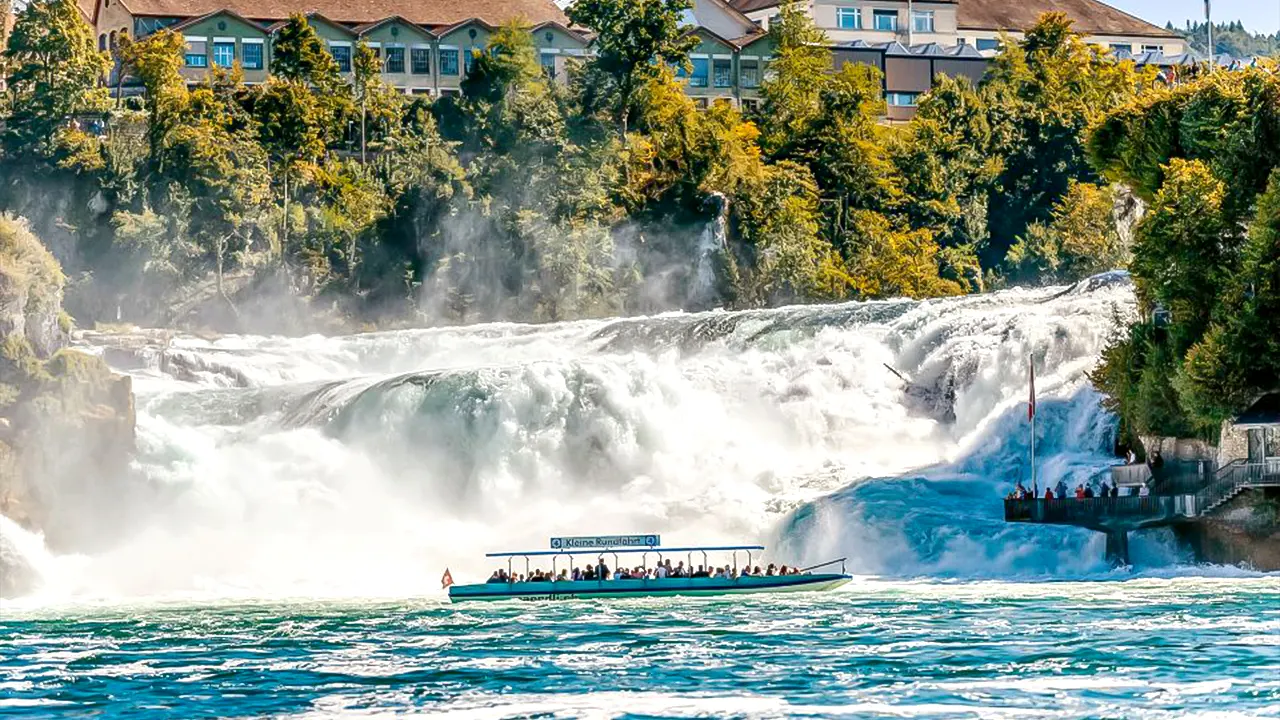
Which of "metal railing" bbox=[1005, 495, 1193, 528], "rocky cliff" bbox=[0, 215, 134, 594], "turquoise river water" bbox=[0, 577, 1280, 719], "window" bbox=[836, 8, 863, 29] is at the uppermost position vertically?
"window" bbox=[836, 8, 863, 29]

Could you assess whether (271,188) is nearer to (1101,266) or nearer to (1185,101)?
(1101,266)

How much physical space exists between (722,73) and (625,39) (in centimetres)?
1313

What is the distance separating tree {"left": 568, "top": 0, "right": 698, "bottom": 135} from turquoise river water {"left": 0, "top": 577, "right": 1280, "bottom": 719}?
68.8 m

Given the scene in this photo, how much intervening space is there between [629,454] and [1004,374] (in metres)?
13.1

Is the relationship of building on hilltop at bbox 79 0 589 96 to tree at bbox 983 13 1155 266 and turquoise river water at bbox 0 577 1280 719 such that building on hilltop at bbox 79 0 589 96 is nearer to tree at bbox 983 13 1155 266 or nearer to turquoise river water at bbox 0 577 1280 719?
tree at bbox 983 13 1155 266

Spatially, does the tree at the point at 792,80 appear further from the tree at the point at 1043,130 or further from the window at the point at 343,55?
the window at the point at 343,55

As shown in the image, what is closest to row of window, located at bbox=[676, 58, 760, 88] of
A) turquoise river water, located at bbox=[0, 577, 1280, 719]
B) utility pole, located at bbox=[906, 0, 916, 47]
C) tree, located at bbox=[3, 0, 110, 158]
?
utility pole, located at bbox=[906, 0, 916, 47]

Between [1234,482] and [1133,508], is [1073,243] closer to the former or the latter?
[1133,508]

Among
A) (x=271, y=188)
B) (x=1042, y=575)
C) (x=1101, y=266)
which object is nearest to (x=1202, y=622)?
(x=1042, y=575)

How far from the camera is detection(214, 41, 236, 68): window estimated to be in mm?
140000

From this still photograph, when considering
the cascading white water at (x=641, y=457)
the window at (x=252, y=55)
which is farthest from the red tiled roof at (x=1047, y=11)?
the cascading white water at (x=641, y=457)

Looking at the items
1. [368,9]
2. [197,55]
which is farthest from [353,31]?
[197,55]

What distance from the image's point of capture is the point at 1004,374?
278 ft

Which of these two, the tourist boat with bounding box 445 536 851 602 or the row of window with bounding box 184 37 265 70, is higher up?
the row of window with bounding box 184 37 265 70
